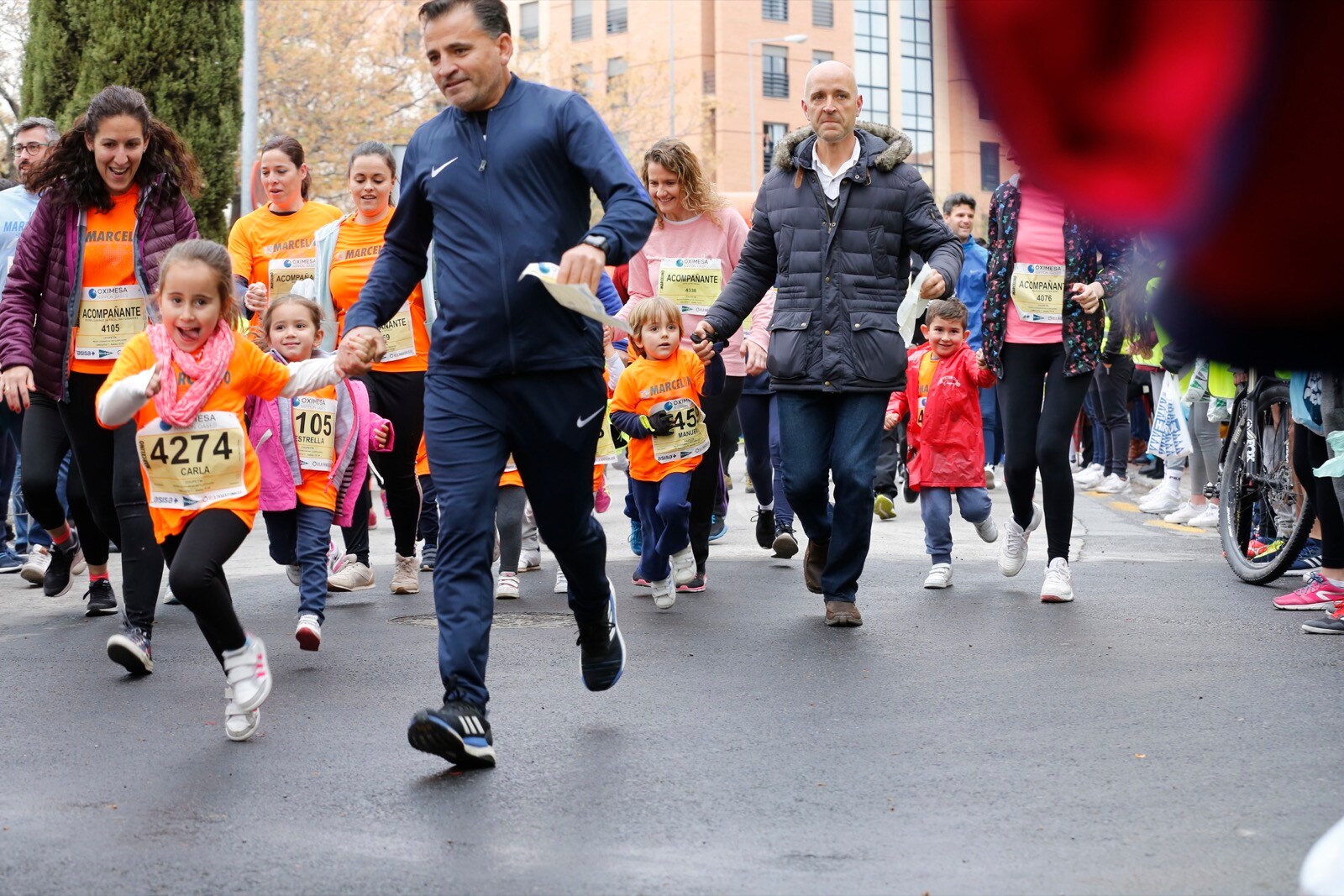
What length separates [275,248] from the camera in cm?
897

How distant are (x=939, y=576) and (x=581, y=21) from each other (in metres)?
64.0

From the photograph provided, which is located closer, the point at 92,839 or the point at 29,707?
the point at 92,839

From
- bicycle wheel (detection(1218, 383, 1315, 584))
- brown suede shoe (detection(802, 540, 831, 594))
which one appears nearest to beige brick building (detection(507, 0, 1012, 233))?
bicycle wheel (detection(1218, 383, 1315, 584))

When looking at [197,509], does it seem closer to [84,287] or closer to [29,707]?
[29,707]

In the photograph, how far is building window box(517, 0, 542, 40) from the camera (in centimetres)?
7088

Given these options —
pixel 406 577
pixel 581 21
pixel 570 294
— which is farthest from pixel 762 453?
pixel 581 21

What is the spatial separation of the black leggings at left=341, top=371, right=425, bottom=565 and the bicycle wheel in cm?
415

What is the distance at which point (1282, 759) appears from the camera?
462 cm

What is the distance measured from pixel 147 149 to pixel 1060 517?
175 inches

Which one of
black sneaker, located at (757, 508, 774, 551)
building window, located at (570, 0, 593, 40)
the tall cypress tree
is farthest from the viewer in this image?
building window, located at (570, 0, 593, 40)

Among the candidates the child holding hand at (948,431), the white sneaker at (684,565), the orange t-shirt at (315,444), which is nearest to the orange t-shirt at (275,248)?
the orange t-shirt at (315,444)

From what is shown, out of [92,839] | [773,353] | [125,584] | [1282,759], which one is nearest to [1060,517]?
[773,353]

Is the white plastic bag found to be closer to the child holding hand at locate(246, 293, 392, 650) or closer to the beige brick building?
the child holding hand at locate(246, 293, 392, 650)

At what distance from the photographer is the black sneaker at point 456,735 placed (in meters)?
4.49
